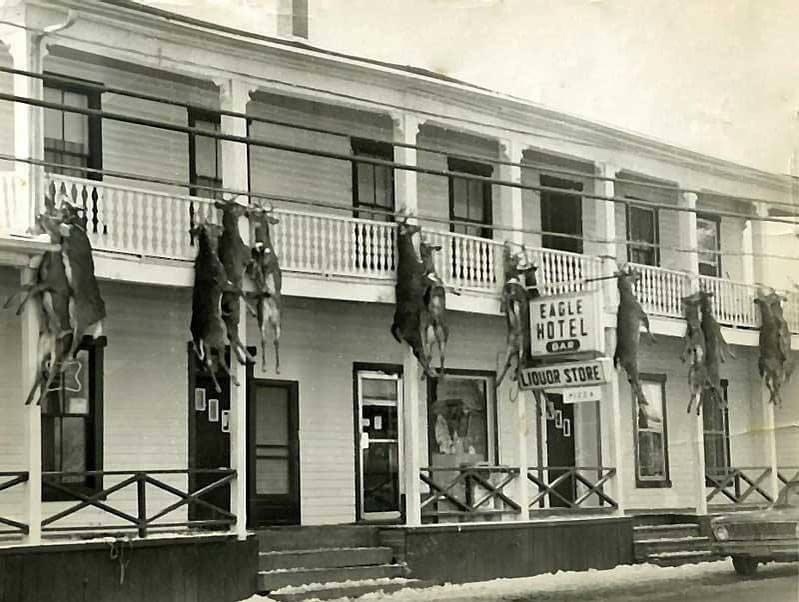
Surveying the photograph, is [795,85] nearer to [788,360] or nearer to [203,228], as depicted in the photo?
[788,360]

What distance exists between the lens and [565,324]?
38.9ft

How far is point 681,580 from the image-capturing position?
35.6 ft

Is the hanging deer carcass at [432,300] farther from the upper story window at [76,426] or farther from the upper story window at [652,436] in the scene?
the upper story window at [76,426]

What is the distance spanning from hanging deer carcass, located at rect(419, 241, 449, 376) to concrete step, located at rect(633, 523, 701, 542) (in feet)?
7.35

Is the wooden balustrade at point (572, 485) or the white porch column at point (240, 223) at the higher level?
the white porch column at point (240, 223)

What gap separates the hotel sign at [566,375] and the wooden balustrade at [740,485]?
1.15m

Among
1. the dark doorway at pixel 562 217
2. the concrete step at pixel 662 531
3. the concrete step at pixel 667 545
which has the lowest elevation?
the concrete step at pixel 667 545

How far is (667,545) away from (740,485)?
143cm

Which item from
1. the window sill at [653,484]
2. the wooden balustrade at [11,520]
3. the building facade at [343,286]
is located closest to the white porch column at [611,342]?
the building facade at [343,286]

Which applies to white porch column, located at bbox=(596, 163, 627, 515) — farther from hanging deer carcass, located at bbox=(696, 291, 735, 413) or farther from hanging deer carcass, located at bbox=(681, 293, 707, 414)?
hanging deer carcass, located at bbox=(696, 291, 735, 413)

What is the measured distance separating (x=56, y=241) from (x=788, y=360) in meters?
5.37

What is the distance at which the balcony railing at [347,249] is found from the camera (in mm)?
9766

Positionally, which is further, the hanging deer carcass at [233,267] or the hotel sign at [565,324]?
the hotel sign at [565,324]

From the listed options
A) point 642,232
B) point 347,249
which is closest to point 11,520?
point 347,249
